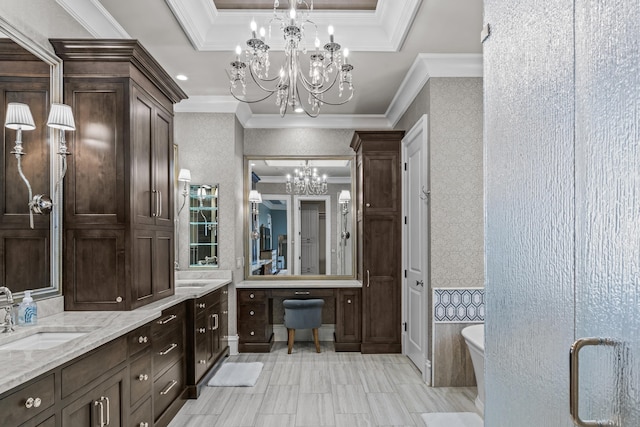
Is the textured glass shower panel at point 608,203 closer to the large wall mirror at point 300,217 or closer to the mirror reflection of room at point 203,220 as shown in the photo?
the mirror reflection of room at point 203,220

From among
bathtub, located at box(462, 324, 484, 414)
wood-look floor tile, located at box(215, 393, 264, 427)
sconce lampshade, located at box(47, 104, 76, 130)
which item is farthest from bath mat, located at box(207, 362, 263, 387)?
sconce lampshade, located at box(47, 104, 76, 130)

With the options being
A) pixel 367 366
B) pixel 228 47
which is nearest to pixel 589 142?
pixel 228 47

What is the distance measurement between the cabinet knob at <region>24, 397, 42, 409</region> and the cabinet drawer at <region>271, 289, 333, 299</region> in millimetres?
3396

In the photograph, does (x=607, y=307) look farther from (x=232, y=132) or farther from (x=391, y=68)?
(x=232, y=132)

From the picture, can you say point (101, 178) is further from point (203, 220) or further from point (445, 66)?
point (445, 66)

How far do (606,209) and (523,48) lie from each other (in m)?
0.50

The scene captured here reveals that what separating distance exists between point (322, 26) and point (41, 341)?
299 centimetres

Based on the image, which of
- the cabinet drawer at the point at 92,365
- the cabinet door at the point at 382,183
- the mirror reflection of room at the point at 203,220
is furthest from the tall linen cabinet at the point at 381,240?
the cabinet drawer at the point at 92,365

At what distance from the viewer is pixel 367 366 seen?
430cm

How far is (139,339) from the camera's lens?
237 cm

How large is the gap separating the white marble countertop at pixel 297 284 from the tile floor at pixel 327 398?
0.85m

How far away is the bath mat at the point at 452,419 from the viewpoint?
9.64 ft

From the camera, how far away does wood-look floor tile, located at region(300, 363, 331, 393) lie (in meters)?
3.66

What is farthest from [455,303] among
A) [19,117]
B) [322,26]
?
[19,117]
